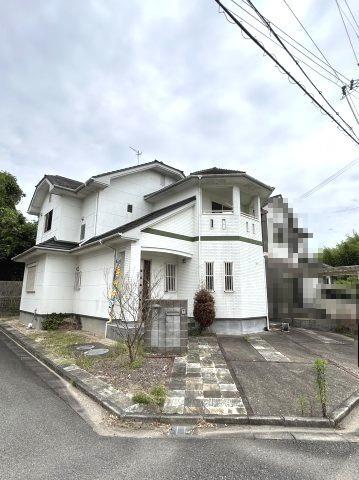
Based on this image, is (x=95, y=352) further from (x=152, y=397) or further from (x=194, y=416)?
(x=194, y=416)

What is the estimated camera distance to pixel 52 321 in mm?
11594

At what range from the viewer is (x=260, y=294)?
11992mm

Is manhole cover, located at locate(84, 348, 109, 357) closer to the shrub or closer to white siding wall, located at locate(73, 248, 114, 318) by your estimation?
white siding wall, located at locate(73, 248, 114, 318)

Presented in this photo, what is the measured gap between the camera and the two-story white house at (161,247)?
10742 mm

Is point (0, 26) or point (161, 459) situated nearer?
point (161, 459)

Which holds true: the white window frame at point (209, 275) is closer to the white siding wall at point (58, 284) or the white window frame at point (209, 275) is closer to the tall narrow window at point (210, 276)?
the tall narrow window at point (210, 276)

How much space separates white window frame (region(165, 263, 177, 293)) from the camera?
1166 centimetres

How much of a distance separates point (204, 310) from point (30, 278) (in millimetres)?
9241

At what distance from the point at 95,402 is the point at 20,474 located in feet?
6.57

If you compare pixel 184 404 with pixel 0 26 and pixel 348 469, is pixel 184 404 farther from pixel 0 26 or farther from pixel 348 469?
pixel 0 26

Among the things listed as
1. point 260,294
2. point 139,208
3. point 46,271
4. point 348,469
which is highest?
point 139,208

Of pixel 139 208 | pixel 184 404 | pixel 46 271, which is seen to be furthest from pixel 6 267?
pixel 184 404

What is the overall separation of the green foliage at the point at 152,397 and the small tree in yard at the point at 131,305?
1702 millimetres

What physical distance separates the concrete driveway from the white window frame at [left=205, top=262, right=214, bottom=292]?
2.06m
